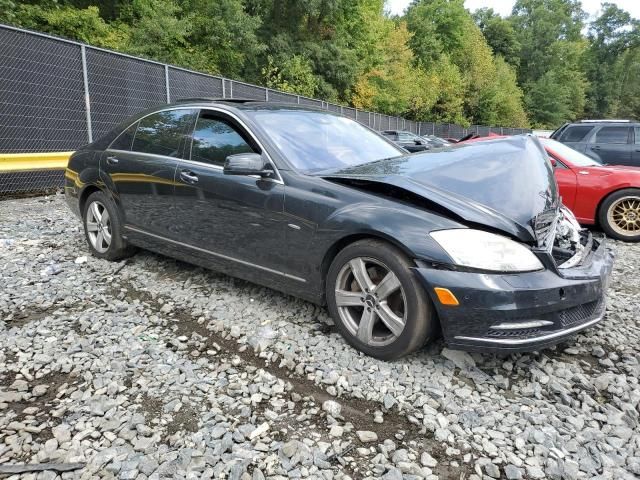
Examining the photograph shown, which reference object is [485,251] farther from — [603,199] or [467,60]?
[467,60]

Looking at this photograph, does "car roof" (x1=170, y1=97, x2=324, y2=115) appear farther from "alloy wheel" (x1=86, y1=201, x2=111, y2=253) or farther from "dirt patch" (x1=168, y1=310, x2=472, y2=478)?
"dirt patch" (x1=168, y1=310, x2=472, y2=478)

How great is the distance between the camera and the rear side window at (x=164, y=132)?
3.85 metres

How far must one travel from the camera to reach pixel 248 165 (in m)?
3.07

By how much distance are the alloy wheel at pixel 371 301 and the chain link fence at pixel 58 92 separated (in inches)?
148

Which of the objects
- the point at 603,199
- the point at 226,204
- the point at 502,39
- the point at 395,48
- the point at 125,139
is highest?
the point at 502,39

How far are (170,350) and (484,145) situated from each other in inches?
102

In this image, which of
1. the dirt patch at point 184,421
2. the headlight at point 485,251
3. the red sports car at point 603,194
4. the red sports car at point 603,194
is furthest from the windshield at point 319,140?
the red sports car at point 603,194

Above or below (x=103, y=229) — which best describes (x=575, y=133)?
above

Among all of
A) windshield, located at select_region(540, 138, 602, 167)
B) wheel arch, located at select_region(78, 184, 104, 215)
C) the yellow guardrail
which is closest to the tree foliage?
the yellow guardrail

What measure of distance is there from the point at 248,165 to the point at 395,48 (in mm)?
38114

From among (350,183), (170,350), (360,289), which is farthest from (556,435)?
(170,350)

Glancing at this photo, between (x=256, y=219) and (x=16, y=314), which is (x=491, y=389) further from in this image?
(x=16, y=314)

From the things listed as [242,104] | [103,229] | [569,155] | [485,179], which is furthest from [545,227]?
[569,155]

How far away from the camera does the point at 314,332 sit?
3.16 metres
